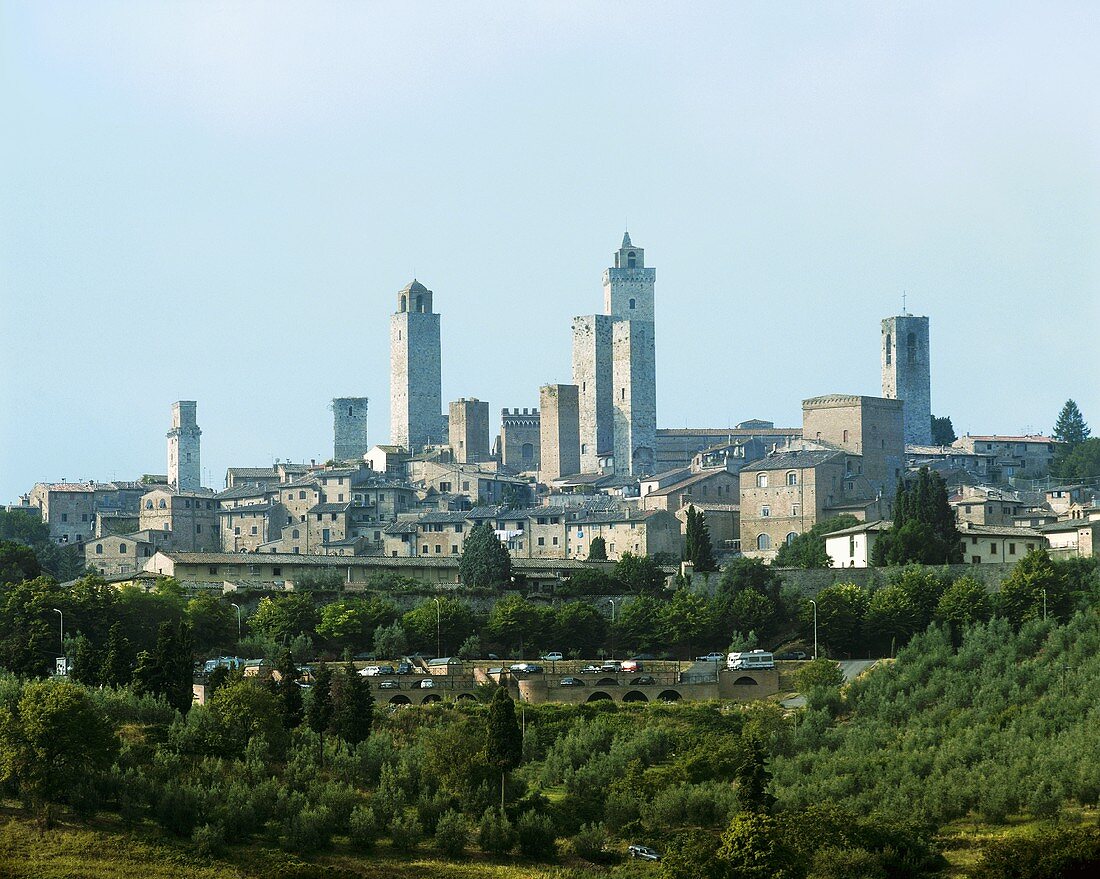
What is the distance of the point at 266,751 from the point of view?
2130 inches

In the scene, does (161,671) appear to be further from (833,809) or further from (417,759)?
(833,809)

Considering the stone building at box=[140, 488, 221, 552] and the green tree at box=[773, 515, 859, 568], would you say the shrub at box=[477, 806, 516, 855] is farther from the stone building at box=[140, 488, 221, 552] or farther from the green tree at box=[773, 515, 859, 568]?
the stone building at box=[140, 488, 221, 552]

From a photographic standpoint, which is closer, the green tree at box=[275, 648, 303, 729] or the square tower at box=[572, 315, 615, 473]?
the green tree at box=[275, 648, 303, 729]

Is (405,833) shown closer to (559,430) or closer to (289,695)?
(289,695)

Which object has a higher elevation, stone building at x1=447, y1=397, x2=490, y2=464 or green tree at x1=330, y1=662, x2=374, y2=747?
stone building at x1=447, y1=397, x2=490, y2=464

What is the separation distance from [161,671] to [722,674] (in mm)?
16419

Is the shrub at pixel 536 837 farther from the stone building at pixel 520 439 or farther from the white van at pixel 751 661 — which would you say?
the stone building at pixel 520 439

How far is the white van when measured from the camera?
67.1m

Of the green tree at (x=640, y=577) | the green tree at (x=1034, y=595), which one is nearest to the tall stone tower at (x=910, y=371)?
the green tree at (x=640, y=577)

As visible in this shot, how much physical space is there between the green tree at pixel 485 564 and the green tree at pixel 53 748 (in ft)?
100

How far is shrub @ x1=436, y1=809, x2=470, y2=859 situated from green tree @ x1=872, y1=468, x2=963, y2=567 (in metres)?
31.3

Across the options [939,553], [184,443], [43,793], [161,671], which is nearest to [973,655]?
[939,553]

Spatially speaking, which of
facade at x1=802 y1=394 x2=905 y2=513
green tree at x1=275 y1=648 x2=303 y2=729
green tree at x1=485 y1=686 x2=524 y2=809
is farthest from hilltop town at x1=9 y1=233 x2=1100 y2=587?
green tree at x1=485 y1=686 x2=524 y2=809

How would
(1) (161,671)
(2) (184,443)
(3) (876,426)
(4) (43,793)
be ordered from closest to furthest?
Result: (4) (43,793) < (1) (161,671) < (3) (876,426) < (2) (184,443)
